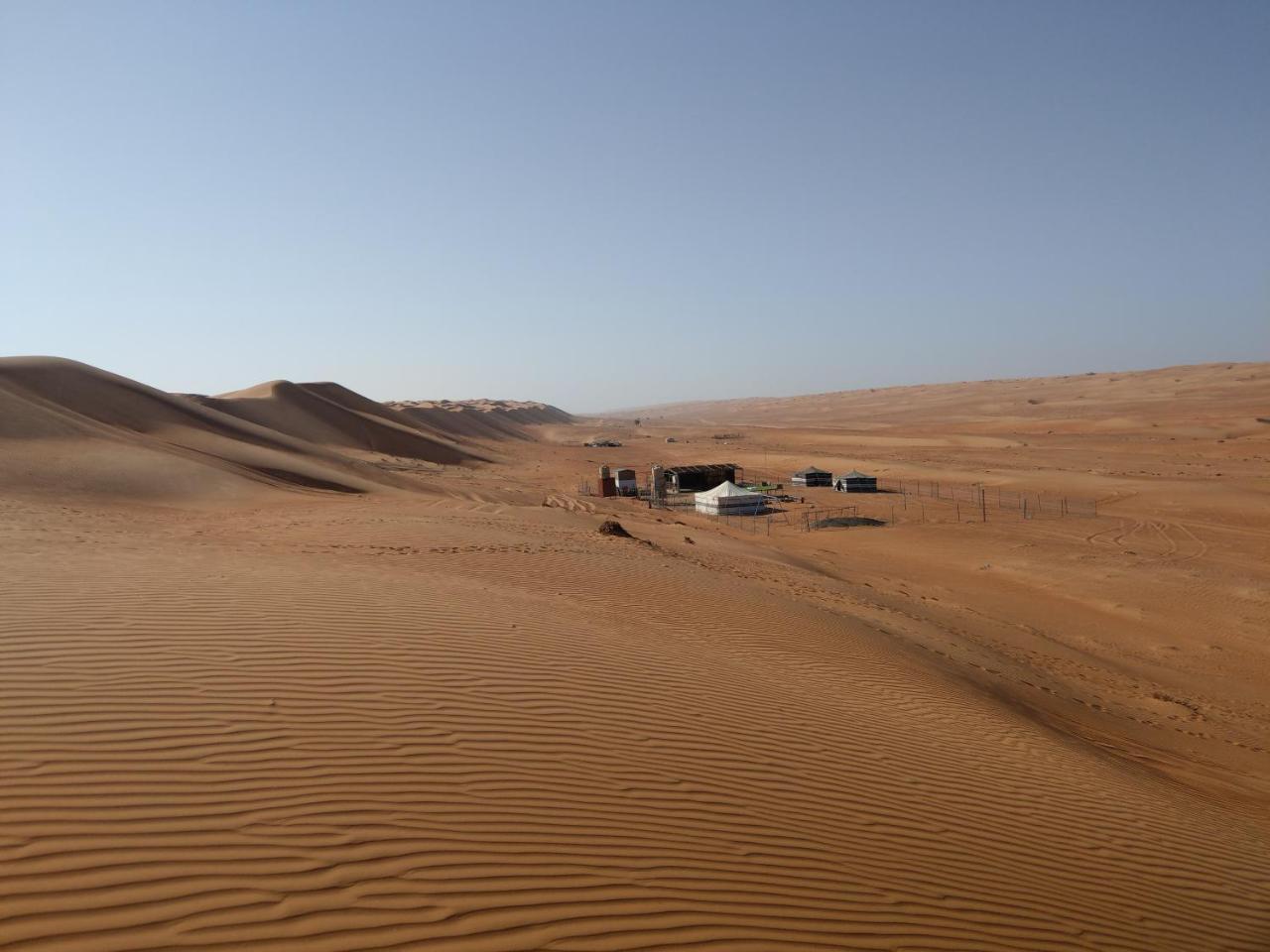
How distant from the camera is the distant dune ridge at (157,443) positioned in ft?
72.2

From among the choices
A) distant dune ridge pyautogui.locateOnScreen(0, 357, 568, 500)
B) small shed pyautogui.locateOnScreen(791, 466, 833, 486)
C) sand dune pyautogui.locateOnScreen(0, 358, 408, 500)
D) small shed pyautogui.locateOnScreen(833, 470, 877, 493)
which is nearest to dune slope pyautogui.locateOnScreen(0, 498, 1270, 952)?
sand dune pyautogui.locateOnScreen(0, 358, 408, 500)

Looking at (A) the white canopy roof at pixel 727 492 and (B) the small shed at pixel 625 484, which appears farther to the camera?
(B) the small shed at pixel 625 484

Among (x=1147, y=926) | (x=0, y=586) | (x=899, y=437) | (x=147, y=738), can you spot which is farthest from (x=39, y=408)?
(x=899, y=437)

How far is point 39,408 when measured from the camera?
27219 mm

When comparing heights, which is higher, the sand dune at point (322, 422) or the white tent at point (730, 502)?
the sand dune at point (322, 422)

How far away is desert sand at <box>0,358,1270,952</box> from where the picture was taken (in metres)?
3.94

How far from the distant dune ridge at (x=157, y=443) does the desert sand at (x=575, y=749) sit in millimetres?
2667

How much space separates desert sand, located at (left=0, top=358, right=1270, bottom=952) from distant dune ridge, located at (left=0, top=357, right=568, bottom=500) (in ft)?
8.75

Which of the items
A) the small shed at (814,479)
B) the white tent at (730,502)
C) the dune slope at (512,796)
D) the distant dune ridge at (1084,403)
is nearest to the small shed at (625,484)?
the white tent at (730,502)

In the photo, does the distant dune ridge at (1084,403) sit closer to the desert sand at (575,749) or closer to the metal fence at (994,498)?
the metal fence at (994,498)

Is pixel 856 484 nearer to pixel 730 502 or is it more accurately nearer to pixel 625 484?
pixel 730 502

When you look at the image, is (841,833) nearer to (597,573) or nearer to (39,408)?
(597,573)

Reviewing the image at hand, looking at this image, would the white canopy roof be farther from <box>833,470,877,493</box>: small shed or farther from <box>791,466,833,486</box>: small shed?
<box>791,466,833,486</box>: small shed

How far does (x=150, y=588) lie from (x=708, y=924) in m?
7.36
